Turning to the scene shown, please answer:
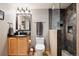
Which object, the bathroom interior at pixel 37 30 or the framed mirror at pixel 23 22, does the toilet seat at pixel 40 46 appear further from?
the framed mirror at pixel 23 22

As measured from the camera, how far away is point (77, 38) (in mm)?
1707

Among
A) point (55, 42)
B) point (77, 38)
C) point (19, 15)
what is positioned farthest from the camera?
point (55, 42)

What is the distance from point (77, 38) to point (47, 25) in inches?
21.4

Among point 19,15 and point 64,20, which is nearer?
point 19,15

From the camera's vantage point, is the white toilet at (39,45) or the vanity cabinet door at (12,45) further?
the white toilet at (39,45)

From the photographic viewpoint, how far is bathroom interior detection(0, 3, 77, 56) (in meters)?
1.82

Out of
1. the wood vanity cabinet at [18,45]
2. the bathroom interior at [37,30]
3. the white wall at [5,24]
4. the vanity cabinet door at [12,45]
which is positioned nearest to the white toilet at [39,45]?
the bathroom interior at [37,30]

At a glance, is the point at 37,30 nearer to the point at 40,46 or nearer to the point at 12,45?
the point at 40,46

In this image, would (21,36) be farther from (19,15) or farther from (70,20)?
(70,20)

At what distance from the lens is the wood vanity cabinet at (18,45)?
5.90ft

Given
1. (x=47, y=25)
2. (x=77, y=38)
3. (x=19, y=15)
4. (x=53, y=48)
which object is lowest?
(x=53, y=48)

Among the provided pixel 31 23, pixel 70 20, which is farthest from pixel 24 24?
pixel 70 20

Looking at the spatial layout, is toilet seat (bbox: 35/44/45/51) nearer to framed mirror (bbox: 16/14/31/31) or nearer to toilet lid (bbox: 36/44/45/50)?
toilet lid (bbox: 36/44/45/50)

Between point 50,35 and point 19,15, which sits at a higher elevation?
point 19,15
